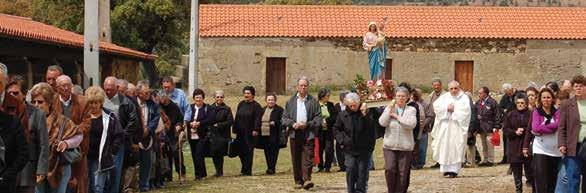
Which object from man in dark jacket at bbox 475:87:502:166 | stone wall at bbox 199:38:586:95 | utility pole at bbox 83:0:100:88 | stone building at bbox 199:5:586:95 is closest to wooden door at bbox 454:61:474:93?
stone building at bbox 199:5:586:95

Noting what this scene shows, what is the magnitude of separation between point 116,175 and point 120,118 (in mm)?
698

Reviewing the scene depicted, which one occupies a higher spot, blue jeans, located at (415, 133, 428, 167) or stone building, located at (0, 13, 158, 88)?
stone building, located at (0, 13, 158, 88)

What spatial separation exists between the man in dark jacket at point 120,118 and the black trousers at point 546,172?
456 centimetres

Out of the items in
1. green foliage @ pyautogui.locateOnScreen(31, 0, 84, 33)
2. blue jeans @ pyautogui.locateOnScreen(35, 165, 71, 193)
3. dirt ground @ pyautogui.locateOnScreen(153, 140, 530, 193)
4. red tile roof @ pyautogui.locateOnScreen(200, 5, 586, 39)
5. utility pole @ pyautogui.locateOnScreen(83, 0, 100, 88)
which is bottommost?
dirt ground @ pyautogui.locateOnScreen(153, 140, 530, 193)

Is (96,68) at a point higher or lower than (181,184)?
higher

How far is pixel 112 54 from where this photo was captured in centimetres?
2484

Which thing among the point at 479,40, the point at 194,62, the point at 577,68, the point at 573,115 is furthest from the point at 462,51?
the point at 573,115

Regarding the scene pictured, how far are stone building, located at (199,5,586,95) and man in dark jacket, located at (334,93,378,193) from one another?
26269mm

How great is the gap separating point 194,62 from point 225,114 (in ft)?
39.5

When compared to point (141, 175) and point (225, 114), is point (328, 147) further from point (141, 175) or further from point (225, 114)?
point (141, 175)

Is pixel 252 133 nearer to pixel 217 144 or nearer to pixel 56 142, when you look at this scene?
pixel 217 144

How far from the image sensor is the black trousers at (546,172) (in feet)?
32.9

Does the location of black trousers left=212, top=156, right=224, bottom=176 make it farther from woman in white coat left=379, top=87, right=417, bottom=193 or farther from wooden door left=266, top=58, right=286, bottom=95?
wooden door left=266, top=58, right=286, bottom=95

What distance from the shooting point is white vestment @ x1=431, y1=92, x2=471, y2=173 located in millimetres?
13891
